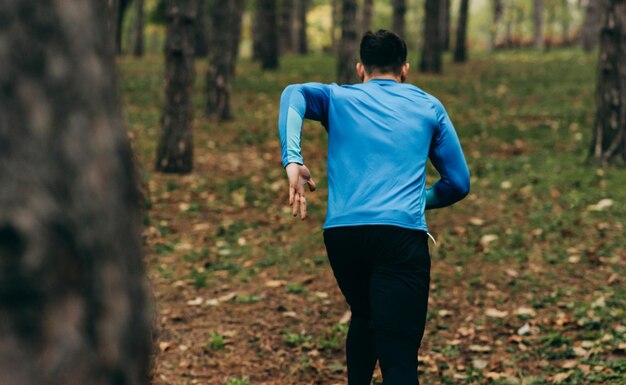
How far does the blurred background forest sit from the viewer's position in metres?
1.44

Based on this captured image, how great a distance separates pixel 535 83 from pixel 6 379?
21740 millimetres

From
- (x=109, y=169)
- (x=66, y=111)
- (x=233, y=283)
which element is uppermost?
(x=66, y=111)

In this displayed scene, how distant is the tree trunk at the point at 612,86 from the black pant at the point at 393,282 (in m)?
8.41

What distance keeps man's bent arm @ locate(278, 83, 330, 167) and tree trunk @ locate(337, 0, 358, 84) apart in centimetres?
1200

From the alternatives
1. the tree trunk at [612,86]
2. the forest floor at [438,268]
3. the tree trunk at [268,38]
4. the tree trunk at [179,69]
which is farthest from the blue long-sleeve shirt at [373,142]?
the tree trunk at [268,38]

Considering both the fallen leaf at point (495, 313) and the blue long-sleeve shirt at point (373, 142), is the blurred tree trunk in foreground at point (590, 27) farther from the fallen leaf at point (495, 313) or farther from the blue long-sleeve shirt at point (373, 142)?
the blue long-sleeve shirt at point (373, 142)

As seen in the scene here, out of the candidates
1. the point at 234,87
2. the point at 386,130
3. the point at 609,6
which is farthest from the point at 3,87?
the point at 234,87

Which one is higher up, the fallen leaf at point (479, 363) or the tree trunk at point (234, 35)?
the tree trunk at point (234, 35)

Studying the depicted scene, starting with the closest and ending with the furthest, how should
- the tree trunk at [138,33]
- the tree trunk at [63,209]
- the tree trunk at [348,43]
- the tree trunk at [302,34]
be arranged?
1. the tree trunk at [63,209]
2. the tree trunk at [348,43]
3. the tree trunk at [138,33]
4. the tree trunk at [302,34]

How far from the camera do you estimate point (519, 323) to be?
722 cm

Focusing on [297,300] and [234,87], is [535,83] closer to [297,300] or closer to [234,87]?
[234,87]

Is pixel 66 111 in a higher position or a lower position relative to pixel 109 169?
higher

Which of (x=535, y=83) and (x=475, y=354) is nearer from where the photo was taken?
(x=475, y=354)

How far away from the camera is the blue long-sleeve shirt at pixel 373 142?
4.13m
